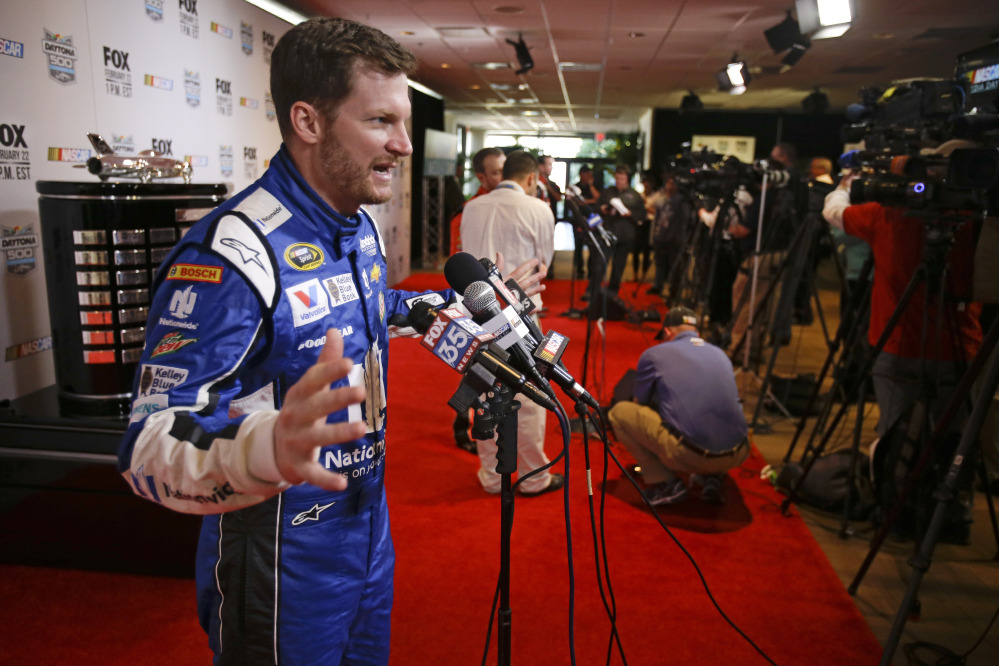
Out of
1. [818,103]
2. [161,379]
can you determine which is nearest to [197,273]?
[161,379]

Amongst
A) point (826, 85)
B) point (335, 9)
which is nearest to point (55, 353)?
point (335, 9)

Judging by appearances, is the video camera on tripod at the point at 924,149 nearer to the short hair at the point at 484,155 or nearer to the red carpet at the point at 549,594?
the red carpet at the point at 549,594

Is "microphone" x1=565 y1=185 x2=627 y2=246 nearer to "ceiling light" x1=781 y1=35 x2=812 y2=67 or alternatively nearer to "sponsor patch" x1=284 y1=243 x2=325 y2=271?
"ceiling light" x1=781 y1=35 x2=812 y2=67

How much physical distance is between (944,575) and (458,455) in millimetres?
2371

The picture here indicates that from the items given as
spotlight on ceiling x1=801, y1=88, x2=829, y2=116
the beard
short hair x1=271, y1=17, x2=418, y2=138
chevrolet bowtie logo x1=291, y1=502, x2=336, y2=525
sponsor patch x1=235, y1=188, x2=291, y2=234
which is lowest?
chevrolet bowtie logo x1=291, y1=502, x2=336, y2=525

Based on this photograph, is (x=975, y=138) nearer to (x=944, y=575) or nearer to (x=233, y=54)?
(x=944, y=575)

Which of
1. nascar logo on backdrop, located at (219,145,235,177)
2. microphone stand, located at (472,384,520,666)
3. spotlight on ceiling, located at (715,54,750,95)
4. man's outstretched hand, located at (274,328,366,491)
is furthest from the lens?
spotlight on ceiling, located at (715,54,750,95)

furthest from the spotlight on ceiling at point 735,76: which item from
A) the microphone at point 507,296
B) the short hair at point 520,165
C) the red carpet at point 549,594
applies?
the microphone at point 507,296

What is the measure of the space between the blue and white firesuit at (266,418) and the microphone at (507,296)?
0.49 ft

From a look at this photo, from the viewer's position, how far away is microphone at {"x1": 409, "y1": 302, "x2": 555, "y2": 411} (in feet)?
3.45

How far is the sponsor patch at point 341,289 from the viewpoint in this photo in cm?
107

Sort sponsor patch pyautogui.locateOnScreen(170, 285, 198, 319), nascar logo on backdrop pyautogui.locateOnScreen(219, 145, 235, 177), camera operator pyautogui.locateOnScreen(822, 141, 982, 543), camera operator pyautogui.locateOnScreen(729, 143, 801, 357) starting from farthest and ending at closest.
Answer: camera operator pyautogui.locateOnScreen(729, 143, 801, 357), nascar logo on backdrop pyautogui.locateOnScreen(219, 145, 235, 177), camera operator pyautogui.locateOnScreen(822, 141, 982, 543), sponsor patch pyautogui.locateOnScreen(170, 285, 198, 319)

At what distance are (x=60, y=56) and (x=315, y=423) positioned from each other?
11.0 feet

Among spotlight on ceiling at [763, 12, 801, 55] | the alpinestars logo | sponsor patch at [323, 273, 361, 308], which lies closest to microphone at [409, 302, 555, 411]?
sponsor patch at [323, 273, 361, 308]
